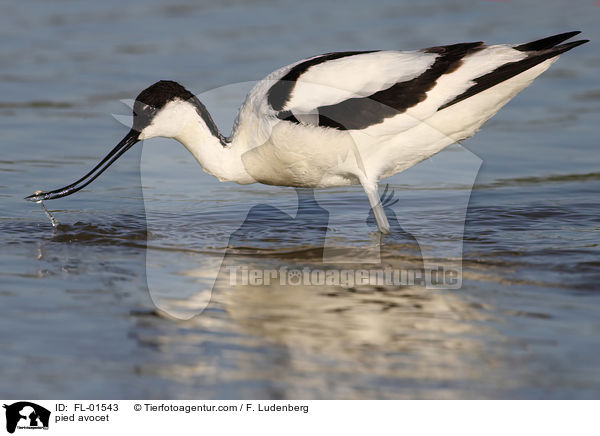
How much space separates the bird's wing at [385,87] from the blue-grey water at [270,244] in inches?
32.5

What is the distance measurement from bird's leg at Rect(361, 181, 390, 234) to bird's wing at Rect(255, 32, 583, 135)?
0.41 m

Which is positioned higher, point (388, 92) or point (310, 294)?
point (388, 92)

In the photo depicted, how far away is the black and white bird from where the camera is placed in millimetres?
5578

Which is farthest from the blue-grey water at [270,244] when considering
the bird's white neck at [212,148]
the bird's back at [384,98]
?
the bird's back at [384,98]

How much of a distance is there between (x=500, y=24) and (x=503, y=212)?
5101mm

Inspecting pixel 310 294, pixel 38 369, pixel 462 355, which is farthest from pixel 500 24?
pixel 38 369

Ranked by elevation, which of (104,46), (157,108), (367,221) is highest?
(104,46)

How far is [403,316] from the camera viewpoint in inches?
180

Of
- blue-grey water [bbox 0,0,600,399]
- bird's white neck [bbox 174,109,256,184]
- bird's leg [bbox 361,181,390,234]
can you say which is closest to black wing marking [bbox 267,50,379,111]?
bird's white neck [bbox 174,109,256,184]

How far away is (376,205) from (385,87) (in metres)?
0.79

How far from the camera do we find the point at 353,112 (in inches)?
218

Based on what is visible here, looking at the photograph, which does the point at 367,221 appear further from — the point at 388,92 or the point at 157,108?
the point at 157,108

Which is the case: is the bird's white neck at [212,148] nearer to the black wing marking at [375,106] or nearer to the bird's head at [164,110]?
the bird's head at [164,110]

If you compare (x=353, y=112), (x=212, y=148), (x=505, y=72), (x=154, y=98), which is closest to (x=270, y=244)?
(x=212, y=148)
